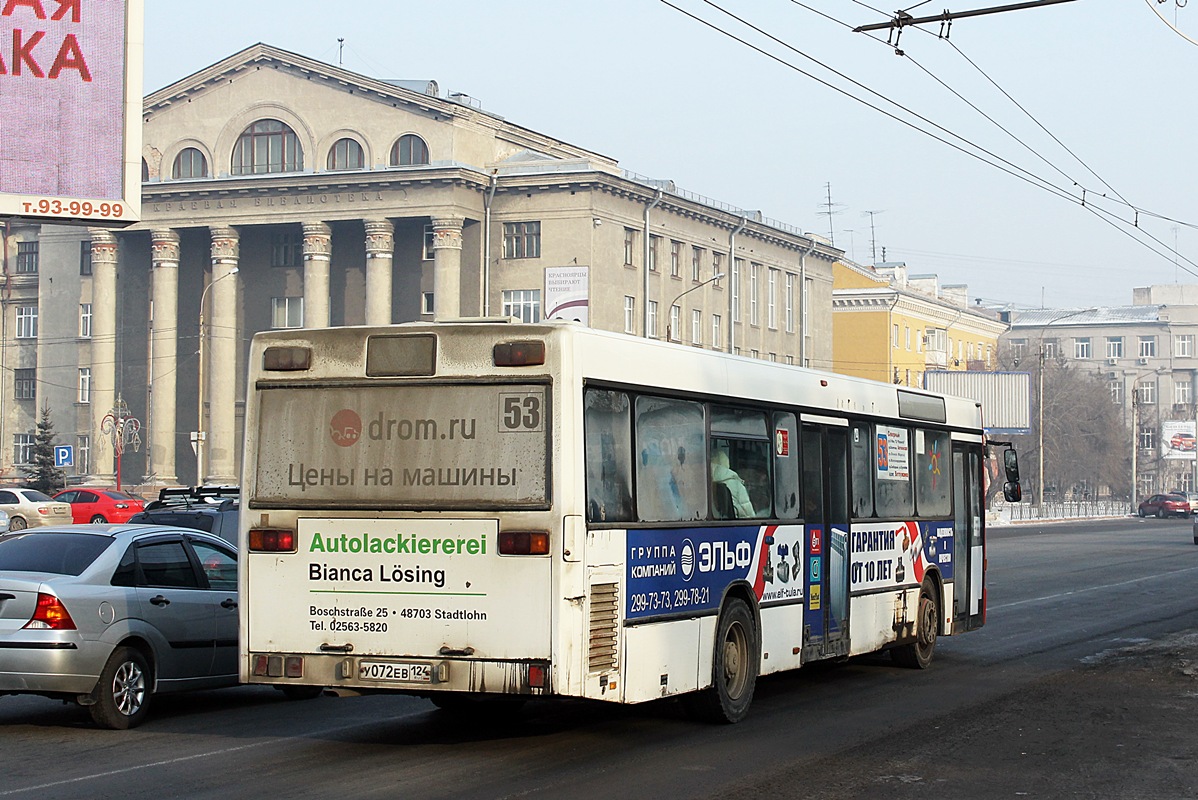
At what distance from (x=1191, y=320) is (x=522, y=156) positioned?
322ft

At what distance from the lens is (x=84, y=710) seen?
1260cm

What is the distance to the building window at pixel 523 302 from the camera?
71.9 m

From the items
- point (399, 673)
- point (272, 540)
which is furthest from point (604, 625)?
point (272, 540)

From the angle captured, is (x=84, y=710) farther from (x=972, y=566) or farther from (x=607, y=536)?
(x=972, y=566)

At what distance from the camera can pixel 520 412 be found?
10.0m

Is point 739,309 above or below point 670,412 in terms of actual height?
above

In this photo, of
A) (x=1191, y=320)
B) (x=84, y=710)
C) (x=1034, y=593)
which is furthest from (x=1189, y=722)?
(x=1191, y=320)

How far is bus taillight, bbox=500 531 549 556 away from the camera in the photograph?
32.1 ft

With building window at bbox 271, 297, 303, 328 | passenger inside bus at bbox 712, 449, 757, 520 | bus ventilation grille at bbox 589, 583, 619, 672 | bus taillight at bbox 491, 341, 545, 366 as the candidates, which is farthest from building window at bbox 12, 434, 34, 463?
bus ventilation grille at bbox 589, 583, 619, 672

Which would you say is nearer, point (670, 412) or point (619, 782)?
point (619, 782)

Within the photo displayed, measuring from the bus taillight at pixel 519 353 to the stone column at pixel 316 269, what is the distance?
208 feet

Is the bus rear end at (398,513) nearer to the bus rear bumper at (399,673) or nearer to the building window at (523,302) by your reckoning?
the bus rear bumper at (399,673)

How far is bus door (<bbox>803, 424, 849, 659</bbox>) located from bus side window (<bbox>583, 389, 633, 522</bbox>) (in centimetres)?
309

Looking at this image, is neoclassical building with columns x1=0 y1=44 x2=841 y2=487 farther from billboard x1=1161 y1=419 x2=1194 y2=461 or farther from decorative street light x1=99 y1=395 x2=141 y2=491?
billboard x1=1161 y1=419 x2=1194 y2=461
